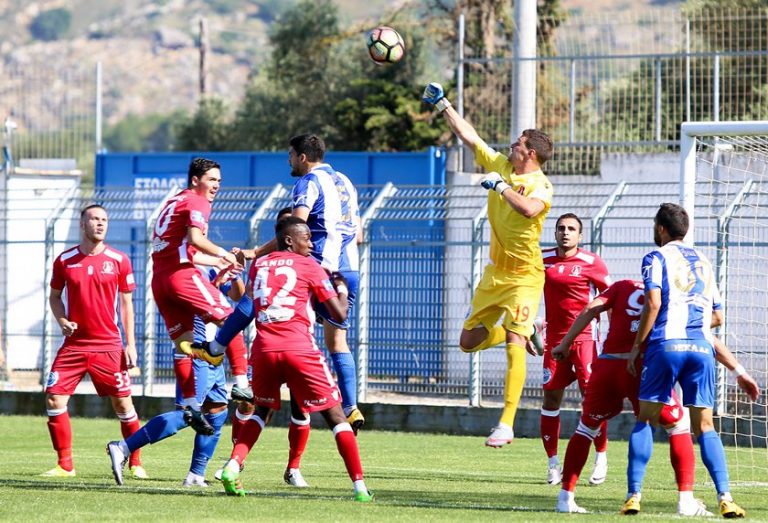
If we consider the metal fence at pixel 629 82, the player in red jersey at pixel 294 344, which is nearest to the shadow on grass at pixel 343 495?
the player in red jersey at pixel 294 344

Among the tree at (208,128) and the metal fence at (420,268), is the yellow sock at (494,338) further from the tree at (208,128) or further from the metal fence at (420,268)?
the tree at (208,128)

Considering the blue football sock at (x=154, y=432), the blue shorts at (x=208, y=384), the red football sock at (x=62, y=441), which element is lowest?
the red football sock at (x=62, y=441)

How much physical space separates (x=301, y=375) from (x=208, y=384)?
165cm

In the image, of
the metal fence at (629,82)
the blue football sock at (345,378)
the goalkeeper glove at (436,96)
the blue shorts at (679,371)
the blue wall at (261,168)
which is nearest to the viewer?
the blue shorts at (679,371)

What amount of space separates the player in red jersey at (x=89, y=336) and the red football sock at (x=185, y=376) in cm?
54

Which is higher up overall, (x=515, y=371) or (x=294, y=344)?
(x=294, y=344)

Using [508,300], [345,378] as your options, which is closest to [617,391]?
[508,300]

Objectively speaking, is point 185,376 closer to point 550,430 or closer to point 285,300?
point 285,300

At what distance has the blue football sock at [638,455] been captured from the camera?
30.7ft

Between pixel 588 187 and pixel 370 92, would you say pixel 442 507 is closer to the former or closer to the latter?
pixel 588 187

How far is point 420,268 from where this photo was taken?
746 inches

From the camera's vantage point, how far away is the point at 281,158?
23984 mm

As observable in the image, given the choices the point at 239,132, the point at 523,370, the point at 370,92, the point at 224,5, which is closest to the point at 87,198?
the point at 523,370

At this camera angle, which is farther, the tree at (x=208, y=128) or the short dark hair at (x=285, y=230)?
the tree at (x=208, y=128)
